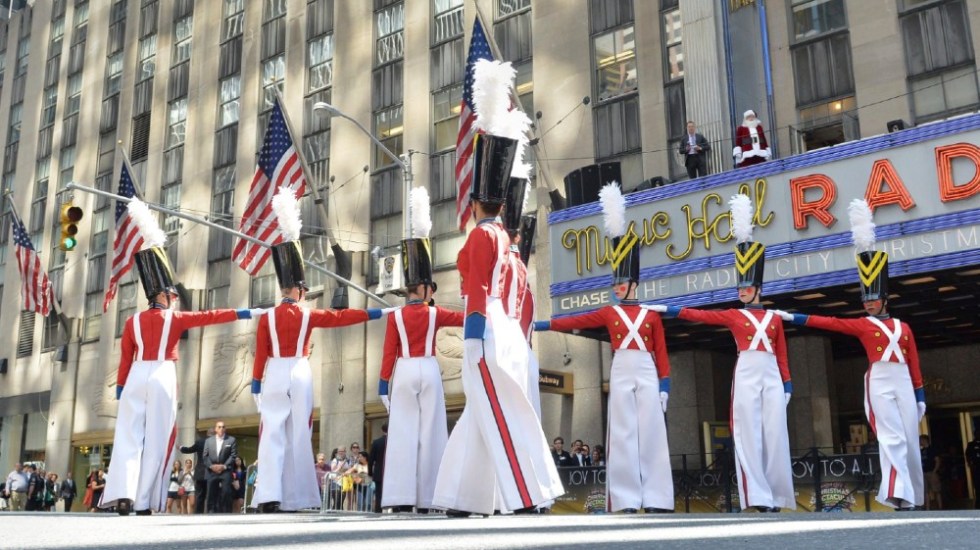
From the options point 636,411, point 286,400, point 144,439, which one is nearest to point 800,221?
point 636,411

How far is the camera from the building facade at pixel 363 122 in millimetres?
22922

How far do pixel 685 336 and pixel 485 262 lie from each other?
52.2 ft

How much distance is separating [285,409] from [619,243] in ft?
13.3


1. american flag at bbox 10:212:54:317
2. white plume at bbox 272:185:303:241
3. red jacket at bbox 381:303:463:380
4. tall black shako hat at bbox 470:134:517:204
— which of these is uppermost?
american flag at bbox 10:212:54:317

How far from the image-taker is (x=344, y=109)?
33.5 m

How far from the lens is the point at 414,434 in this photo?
33.4ft

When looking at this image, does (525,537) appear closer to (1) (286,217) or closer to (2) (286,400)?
(2) (286,400)

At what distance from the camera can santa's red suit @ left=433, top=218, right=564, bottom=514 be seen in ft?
22.8

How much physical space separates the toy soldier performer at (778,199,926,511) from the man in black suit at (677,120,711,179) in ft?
31.7

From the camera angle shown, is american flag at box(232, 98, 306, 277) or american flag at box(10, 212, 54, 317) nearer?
american flag at box(232, 98, 306, 277)

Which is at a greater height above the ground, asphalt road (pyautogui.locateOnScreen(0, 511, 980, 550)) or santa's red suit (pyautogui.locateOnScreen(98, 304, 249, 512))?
santa's red suit (pyautogui.locateOnScreen(98, 304, 249, 512))

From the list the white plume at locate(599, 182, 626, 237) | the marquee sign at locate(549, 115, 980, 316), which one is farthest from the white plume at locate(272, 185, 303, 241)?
the marquee sign at locate(549, 115, 980, 316)

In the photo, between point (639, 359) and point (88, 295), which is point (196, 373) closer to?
point (88, 295)

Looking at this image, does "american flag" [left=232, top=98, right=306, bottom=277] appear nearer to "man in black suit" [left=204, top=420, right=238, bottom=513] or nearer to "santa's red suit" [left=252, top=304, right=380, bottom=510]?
"man in black suit" [left=204, top=420, right=238, bottom=513]
